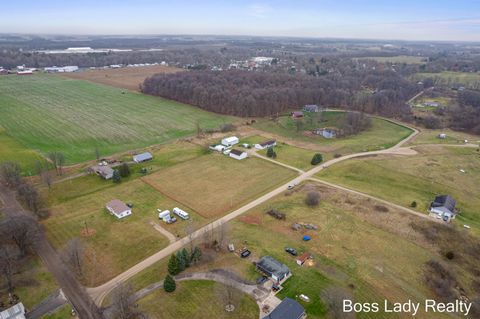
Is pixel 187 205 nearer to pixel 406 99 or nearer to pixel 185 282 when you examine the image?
pixel 185 282

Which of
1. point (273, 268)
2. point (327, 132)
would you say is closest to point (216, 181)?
point (273, 268)

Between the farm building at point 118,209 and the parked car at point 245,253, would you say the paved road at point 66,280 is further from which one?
the parked car at point 245,253

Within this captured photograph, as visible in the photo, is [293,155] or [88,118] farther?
[88,118]

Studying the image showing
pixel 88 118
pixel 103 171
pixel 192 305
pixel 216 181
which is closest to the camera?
pixel 192 305

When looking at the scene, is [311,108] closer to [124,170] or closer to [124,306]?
[124,170]

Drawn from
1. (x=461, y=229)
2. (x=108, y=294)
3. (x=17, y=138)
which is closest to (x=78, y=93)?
(x=17, y=138)

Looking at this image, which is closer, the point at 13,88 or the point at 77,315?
the point at 77,315

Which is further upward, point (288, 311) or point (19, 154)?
point (288, 311)

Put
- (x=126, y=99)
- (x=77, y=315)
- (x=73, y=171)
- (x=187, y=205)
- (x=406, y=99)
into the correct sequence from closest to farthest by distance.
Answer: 1. (x=77, y=315)
2. (x=187, y=205)
3. (x=73, y=171)
4. (x=126, y=99)
5. (x=406, y=99)

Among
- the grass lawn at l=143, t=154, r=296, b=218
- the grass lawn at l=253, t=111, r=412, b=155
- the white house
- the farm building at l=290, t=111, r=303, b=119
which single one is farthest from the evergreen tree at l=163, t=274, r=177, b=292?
the farm building at l=290, t=111, r=303, b=119
